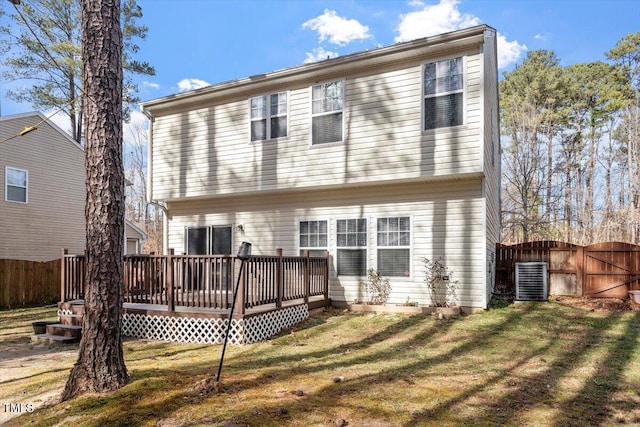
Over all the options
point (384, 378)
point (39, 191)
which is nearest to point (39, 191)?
point (39, 191)

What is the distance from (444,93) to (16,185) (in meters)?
14.6

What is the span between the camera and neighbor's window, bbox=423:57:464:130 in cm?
866

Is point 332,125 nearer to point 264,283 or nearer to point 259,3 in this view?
point 264,283

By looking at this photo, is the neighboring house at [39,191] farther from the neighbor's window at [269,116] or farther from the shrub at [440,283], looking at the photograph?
the shrub at [440,283]

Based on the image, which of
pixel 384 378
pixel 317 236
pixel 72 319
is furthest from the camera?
pixel 317 236

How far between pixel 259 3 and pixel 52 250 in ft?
39.5

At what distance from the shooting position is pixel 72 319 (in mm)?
8188

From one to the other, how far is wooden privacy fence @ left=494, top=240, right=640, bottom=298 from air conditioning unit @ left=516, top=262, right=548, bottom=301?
103 centimetres

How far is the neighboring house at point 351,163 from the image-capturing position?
8.73 metres

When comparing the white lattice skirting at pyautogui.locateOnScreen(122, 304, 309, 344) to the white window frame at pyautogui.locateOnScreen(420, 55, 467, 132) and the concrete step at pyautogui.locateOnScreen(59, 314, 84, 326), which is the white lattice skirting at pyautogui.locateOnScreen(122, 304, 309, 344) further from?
the white window frame at pyautogui.locateOnScreen(420, 55, 467, 132)

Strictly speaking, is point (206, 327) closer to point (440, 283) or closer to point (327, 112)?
point (440, 283)

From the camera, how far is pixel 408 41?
28.8ft

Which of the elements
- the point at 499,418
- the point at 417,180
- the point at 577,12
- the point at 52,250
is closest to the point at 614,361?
the point at 499,418

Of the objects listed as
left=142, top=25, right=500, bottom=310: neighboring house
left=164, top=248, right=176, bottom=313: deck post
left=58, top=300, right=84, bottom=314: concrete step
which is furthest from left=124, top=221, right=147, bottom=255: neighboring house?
left=164, top=248, right=176, bottom=313: deck post
